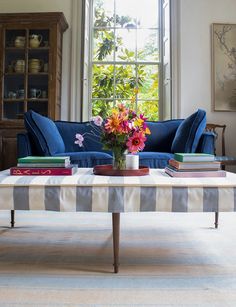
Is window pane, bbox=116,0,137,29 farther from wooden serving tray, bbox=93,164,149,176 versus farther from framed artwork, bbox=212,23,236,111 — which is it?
wooden serving tray, bbox=93,164,149,176

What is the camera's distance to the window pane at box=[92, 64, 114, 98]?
4352 millimetres

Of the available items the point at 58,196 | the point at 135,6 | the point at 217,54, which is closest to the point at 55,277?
the point at 58,196

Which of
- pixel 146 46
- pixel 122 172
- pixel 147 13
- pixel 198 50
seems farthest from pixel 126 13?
pixel 122 172

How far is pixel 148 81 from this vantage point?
4391mm

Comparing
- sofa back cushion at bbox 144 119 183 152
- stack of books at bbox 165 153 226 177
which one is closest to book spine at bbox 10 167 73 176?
stack of books at bbox 165 153 226 177

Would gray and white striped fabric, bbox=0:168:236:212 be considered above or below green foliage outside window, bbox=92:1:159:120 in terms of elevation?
below

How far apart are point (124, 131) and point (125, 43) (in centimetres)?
316

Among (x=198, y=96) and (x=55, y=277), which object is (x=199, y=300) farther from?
(x=198, y=96)

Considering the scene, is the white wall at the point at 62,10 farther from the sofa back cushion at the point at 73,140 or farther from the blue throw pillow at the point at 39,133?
→ the blue throw pillow at the point at 39,133

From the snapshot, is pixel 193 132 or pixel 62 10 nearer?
pixel 193 132

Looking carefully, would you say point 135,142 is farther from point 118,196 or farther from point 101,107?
point 101,107

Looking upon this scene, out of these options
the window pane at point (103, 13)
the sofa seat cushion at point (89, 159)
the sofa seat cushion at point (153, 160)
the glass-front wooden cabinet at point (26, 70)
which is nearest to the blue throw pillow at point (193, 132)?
the sofa seat cushion at point (153, 160)

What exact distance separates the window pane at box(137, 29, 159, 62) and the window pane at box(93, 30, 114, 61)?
359 mm

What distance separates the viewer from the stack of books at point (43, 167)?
1.45 m
